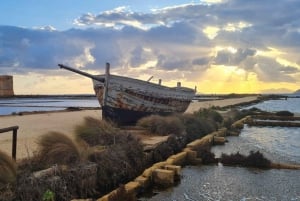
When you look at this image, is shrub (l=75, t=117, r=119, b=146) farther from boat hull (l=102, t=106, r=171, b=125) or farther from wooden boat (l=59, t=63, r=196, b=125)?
boat hull (l=102, t=106, r=171, b=125)

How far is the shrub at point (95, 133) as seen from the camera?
11438 millimetres

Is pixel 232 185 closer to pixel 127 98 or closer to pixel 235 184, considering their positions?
pixel 235 184

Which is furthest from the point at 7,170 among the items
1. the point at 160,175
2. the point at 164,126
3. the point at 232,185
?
the point at 164,126

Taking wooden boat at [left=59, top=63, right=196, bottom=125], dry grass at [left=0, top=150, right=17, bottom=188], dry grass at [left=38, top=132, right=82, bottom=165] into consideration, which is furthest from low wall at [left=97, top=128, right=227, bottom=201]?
wooden boat at [left=59, top=63, right=196, bottom=125]

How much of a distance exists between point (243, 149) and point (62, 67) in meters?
7.86

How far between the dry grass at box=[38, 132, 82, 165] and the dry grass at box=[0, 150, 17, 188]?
3.65 ft

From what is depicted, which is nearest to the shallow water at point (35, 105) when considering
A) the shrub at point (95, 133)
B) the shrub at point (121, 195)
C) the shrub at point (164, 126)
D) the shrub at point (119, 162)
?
the shrub at point (164, 126)

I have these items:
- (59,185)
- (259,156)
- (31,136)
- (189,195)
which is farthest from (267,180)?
(31,136)

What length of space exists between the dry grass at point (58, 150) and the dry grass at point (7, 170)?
43.8 inches

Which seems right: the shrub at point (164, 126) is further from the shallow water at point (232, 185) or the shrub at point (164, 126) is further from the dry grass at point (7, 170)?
the dry grass at point (7, 170)

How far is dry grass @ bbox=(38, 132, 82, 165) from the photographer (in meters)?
8.46

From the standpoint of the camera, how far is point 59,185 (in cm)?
741

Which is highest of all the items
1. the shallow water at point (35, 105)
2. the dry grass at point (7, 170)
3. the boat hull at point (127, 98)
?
the boat hull at point (127, 98)

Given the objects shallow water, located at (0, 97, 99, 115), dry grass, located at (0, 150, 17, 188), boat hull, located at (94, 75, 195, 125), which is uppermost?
boat hull, located at (94, 75, 195, 125)
